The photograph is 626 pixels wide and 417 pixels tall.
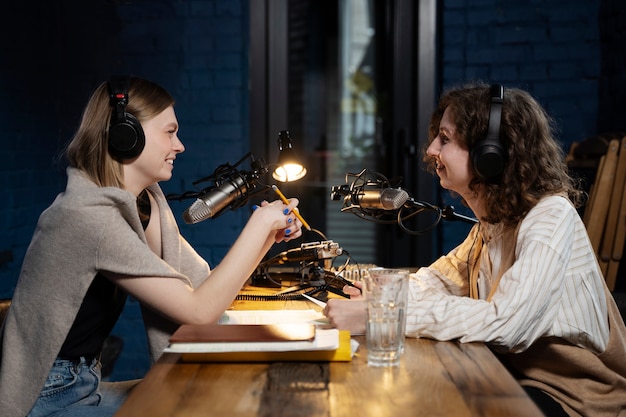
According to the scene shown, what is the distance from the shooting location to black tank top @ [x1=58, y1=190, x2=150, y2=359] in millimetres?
1575

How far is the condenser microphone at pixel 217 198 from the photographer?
1.64 metres

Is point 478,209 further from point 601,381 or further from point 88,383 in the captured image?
point 88,383

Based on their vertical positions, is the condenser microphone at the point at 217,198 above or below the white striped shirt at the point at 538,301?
above

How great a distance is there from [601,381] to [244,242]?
81cm

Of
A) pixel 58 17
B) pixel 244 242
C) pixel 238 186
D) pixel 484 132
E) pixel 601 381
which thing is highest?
pixel 58 17

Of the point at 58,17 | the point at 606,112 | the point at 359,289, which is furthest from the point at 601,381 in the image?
the point at 58,17

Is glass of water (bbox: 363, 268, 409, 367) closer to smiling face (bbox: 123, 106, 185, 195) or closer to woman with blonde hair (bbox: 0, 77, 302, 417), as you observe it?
woman with blonde hair (bbox: 0, 77, 302, 417)

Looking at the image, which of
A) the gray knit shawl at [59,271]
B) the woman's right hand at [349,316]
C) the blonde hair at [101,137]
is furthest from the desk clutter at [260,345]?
the blonde hair at [101,137]

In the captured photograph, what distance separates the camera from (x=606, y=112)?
3193 millimetres

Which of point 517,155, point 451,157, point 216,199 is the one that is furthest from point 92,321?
point 517,155

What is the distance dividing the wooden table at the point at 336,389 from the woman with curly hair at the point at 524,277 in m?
0.14

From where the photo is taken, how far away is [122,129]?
1.62 m

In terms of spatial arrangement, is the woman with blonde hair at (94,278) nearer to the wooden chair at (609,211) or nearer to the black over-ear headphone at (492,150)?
the black over-ear headphone at (492,150)

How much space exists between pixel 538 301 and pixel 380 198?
1.65 feet
